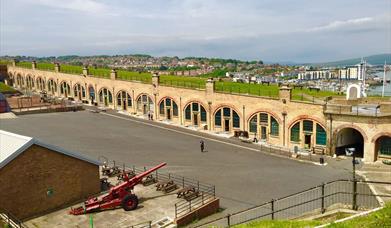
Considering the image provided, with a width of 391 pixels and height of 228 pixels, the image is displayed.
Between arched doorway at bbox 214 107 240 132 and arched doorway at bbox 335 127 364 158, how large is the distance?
1098 centimetres

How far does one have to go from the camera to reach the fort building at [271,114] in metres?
30.7

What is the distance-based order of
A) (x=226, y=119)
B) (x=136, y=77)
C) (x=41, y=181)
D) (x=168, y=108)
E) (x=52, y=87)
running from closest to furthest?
(x=41, y=181) → (x=226, y=119) → (x=168, y=108) → (x=136, y=77) → (x=52, y=87)

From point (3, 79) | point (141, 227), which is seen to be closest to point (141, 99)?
point (141, 227)

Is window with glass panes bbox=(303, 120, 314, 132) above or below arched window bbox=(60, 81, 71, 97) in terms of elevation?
below

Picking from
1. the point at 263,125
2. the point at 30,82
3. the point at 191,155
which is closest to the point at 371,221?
the point at 191,155

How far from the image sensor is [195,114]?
4506 cm

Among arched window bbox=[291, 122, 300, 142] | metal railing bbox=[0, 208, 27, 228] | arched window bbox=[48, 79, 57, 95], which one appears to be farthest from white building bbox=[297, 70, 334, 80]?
metal railing bbox=[0, 208, 27, 228]

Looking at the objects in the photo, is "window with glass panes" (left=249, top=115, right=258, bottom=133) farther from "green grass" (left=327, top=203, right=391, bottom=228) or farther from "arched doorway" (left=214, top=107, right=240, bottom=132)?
"green grass" (left=327, top=203, right=391, bottom=228)

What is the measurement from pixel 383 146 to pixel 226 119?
16234mm

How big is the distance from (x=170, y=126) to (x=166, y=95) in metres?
4.69

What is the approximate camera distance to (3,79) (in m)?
94.8

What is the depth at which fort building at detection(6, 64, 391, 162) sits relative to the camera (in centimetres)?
3072

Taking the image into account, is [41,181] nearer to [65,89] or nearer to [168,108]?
[168,108]

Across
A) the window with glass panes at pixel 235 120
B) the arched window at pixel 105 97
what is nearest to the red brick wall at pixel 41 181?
the window with glass panes at pixel 235 120
